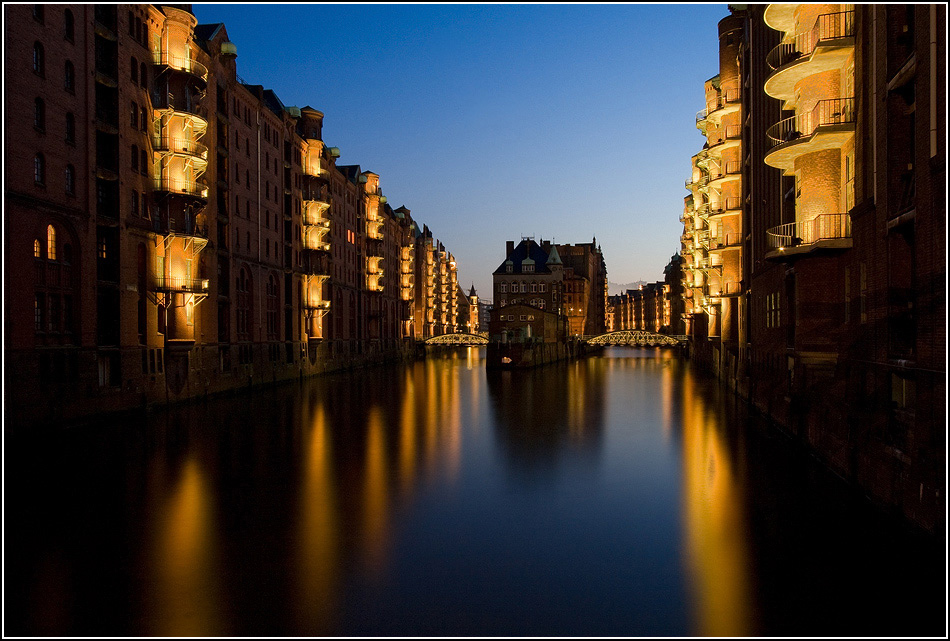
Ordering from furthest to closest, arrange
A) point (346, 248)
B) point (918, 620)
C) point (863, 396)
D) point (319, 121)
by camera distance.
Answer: point (346, 248) < point (319, 121) < point (863, 396) < point (918, 620)

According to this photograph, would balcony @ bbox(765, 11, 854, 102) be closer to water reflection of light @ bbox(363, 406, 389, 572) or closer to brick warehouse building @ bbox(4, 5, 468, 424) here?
water reflection of light @ bbox(363, 406, 389, 572)

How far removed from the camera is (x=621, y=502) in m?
17.5

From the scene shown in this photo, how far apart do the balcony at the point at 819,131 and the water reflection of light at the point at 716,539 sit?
9.81m

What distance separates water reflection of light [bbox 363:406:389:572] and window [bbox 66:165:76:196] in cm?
1577

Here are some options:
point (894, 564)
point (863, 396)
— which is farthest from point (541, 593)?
point (863, 396)

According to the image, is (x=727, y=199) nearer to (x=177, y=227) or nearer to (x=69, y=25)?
(x=177, y=227)

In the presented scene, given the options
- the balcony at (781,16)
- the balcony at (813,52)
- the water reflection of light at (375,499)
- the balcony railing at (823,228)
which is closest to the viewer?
the water reflection of light at (375,499)

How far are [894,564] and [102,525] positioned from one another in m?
15.7

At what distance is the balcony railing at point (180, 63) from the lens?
3422 centimetres

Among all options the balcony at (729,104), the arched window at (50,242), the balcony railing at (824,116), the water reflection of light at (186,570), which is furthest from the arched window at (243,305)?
the balcony railing at (824,116)

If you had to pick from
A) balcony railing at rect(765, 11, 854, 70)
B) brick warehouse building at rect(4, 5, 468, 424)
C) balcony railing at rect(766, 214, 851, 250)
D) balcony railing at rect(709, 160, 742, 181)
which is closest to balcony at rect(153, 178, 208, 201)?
brick warehouse building at rect(4, 5, 468, 424)

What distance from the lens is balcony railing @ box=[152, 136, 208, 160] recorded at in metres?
34.3

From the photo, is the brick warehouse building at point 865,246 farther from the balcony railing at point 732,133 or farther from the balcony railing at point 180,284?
the balcony railing at point 180,284

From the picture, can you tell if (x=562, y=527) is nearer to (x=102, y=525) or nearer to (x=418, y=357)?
(x=102, y=525)
